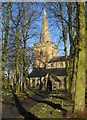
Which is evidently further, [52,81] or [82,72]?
[52,81]

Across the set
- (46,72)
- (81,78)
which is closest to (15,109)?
(81,78)

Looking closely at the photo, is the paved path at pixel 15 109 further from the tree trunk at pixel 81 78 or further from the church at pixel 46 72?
the church at pixel 46 72

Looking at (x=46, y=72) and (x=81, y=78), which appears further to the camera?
(x=46, y=72)

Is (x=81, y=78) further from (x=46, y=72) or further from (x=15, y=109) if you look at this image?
(x=46, y=72)

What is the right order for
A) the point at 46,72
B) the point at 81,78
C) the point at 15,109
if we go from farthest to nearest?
1. the point at 46,72
2. the point at 15,109
3. the point at 81,78

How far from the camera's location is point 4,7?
28.0m

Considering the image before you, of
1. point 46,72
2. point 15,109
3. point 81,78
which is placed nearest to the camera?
point 81,78

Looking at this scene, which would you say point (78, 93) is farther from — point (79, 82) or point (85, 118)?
point (85, 118)

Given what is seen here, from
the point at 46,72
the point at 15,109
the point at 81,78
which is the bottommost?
the point at 15,109

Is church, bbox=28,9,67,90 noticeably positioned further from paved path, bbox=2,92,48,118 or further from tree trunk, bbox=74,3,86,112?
tree trunk, bbox=74,3,86,112

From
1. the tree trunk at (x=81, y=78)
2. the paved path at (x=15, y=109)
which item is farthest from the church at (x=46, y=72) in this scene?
the tree trunk at (x=81, y=78)

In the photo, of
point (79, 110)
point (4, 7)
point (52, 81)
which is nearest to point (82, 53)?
point (79, 110)

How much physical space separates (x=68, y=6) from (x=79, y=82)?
13.6m

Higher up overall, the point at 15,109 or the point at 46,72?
the point at 46,72
